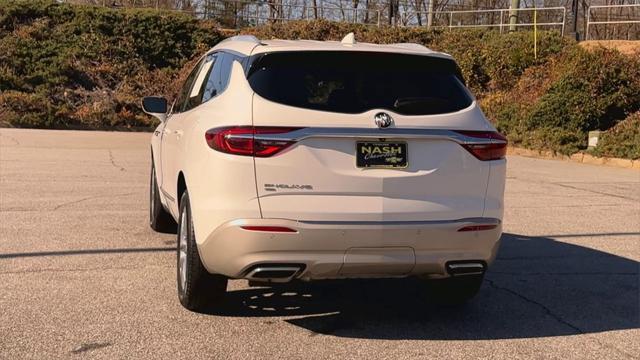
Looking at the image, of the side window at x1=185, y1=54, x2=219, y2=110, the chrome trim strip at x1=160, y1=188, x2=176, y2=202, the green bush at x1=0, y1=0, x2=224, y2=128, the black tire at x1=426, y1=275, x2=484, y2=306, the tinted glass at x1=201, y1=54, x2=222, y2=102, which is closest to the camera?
the tinted glass at x1=201, y1=54, x2=222, y2=102

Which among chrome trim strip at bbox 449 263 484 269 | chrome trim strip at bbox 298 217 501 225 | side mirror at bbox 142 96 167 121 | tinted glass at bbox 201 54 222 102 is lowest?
chrome trim strip at bbox 449 263 484 269

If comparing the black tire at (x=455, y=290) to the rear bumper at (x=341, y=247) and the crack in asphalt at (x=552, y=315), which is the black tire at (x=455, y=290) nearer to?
the crack in asphalt at (x=552, y=315)

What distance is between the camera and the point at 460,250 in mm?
4465

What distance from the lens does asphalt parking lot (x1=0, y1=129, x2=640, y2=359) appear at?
4.36 m

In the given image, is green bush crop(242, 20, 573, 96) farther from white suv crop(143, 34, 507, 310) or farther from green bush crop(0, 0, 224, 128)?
white suv crop(143, 34, 507, 310)

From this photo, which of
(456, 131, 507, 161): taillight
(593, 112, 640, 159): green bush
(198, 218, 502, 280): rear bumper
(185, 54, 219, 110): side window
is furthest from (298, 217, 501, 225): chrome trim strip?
(593, 112, 640, 159): green bush

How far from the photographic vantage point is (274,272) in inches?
167

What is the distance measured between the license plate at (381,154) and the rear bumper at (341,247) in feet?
1.14

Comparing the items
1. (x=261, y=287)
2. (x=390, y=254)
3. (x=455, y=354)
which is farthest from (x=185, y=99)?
(x=455, y=354)

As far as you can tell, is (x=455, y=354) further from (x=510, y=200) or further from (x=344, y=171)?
(x=510, y=200)

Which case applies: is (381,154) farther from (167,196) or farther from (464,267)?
Answer: (167,196)

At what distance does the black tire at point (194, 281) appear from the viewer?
4.67 m

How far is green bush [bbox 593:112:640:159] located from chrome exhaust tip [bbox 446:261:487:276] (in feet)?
48.6

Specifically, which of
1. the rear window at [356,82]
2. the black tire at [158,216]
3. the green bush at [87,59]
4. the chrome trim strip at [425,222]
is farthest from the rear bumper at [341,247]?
the green bush at [87,59]
